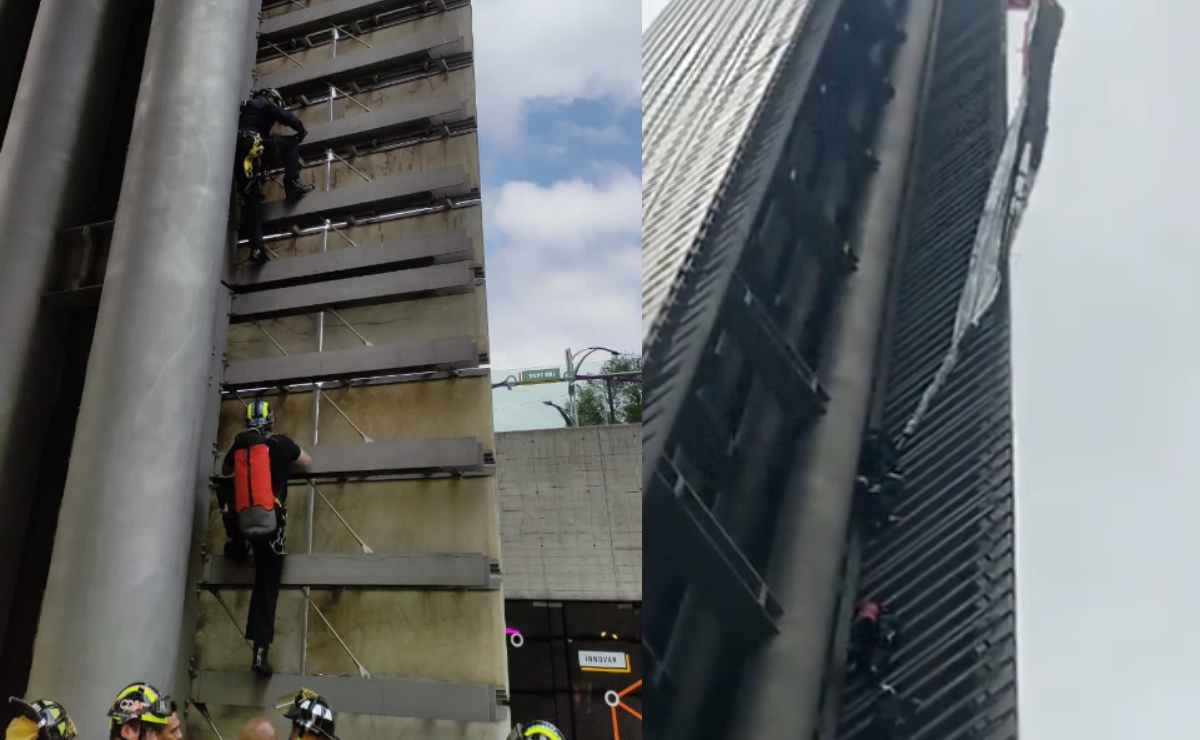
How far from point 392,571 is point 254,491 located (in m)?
0.54

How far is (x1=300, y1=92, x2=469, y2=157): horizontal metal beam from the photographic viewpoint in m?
3.04

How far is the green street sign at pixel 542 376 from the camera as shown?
274cm

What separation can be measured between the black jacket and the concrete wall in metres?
1.82

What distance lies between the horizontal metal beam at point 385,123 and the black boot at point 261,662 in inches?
84.1

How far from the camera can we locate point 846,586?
107 centimetres

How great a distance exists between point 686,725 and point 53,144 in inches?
136

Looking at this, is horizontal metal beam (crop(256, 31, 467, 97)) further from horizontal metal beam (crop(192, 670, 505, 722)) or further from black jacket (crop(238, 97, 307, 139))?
horizontal metal beam (crop(192, 670, 505, 722))

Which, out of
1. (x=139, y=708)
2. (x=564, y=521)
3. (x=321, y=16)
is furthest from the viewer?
(x=564, y=521)

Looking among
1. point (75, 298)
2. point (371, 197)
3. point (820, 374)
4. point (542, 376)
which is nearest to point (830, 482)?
point (820, 374)

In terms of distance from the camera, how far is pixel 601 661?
3877mm

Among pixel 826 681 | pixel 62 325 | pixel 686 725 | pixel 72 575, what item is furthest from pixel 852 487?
pixel 62 325

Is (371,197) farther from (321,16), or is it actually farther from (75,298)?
(75,298)

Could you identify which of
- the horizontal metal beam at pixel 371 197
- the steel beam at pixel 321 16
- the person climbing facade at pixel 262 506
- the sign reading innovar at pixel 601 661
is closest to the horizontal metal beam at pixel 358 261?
the horizontal metal beam at pixel 371 197

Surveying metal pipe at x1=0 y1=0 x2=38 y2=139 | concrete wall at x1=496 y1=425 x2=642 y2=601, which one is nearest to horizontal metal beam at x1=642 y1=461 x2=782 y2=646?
concrete wall at x1=496 y1=425 x2=642 y2=601
